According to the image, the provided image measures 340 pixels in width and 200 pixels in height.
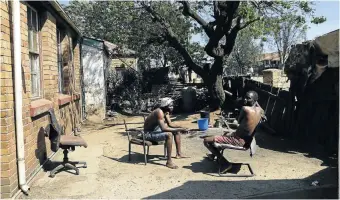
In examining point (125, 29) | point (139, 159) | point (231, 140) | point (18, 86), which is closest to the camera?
point (18, 86)

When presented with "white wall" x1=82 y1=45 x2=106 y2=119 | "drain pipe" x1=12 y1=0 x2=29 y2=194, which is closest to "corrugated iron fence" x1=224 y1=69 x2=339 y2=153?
"drain pipe" x1=12 y1=0 x2=29 y2=194

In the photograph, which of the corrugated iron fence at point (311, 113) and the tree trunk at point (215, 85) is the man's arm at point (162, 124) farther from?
the tree trunk at point (215, 85)

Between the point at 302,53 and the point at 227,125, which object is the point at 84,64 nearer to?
the point at 227,125

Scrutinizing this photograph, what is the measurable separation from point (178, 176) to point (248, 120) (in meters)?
1.48

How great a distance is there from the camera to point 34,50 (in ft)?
21.4

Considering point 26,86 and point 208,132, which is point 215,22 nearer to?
point 208,132

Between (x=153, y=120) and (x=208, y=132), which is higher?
(x=153, y=120)

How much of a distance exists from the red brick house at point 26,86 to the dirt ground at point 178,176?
47 centimetres

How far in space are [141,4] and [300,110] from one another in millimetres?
8559

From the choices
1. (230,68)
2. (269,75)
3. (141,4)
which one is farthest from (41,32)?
(230,68)

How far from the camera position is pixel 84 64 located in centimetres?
1336

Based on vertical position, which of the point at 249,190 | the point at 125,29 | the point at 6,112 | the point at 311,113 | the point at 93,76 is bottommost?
the point at 249,190

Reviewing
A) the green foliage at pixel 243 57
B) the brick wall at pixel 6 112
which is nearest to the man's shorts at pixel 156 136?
the brick wall at pixel 6 112

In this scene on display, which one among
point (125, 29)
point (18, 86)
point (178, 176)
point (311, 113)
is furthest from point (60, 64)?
point (125, 29)
